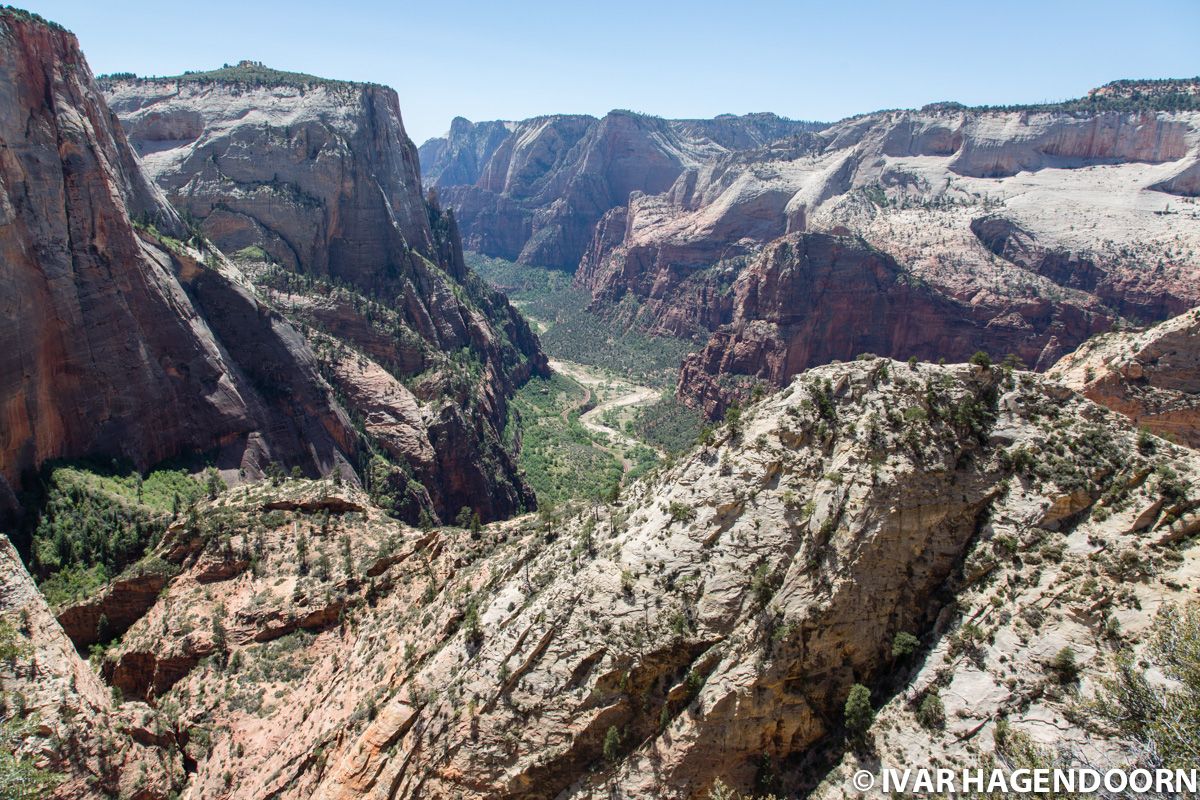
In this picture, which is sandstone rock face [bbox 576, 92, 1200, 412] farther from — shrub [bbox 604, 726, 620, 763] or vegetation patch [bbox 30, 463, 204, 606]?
shrub [bbox 604, 726, 620, 763]

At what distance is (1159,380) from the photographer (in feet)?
163

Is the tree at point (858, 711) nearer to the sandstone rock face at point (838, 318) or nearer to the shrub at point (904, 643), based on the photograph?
the shrub at point (904, 643)

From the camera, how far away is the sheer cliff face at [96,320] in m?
45.6

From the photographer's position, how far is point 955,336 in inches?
4469

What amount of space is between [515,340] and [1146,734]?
131300 millimetres

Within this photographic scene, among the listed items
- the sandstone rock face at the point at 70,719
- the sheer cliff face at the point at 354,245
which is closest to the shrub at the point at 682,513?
the sandstone rock face at the point at 70,719

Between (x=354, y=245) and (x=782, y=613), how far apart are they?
9233 centimetres

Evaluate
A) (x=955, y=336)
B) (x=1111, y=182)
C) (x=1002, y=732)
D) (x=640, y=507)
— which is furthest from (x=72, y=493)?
(x=1111, y=182)

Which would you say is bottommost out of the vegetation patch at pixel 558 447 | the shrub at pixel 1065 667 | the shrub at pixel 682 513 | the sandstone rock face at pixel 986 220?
the vegetation patch at pixel 558 447

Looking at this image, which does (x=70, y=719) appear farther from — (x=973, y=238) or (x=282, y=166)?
(x=973, y=238)

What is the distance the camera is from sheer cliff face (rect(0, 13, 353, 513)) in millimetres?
45562

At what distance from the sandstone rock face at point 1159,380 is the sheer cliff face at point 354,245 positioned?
58.2 metres

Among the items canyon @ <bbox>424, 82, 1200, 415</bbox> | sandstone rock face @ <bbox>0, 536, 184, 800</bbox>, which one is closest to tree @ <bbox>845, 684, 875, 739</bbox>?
sandstone rock face @ <bbox>0, 536, 184, 800</bbox>

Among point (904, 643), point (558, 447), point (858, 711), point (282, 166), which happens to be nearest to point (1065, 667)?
point (904, 643)
